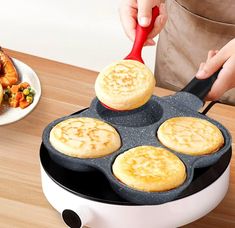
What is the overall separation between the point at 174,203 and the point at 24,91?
68 cm

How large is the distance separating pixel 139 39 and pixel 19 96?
1.21ft

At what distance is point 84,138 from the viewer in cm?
146

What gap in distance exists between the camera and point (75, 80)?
2.03 meters

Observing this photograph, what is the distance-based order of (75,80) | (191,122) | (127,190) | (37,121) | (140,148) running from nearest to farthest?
(127,190) → (140,148) → (191,122) → (37,121) → (75,80)

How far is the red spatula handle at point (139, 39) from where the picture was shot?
174 centimetres

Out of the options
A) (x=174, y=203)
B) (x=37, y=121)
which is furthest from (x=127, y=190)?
(x=37, y=121)

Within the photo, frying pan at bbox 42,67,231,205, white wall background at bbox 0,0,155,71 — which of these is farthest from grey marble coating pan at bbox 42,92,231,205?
white wall background at bbox 0,0,155,71

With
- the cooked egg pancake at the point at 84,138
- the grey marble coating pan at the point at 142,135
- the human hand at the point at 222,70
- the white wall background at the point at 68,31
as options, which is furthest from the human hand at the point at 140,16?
the white wall background at the point at 68,31

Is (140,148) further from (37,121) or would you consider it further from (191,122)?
(37,121)

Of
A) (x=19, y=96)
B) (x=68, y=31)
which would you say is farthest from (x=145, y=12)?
(x=68, y=31)

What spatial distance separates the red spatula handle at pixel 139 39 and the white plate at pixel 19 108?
12.3 inches

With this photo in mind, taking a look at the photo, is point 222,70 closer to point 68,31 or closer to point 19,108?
point 19,108

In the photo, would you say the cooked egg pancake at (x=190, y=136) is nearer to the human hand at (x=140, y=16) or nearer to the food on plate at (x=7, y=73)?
the human hand at (x=140, y=16)

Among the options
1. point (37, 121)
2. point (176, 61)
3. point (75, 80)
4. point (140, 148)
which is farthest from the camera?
point (176, 61)
